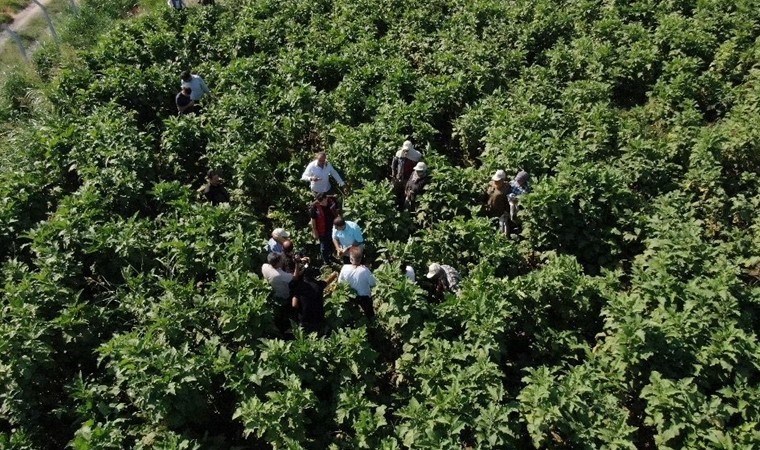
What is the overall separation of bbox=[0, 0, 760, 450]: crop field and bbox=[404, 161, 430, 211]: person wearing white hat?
0.16 m

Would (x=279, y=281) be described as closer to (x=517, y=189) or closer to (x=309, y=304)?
(x=309, y=304)

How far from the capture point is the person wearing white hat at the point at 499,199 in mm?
9867

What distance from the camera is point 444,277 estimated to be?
871 cm

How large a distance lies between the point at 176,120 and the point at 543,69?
26.8 ft

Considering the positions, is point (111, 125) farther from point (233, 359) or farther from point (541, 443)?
point (541, 443)

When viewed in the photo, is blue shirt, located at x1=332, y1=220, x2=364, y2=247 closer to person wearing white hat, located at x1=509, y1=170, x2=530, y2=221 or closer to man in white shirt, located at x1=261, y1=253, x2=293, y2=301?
man in white shirt, located at x1=261, y1=253, x2=293, y2=301

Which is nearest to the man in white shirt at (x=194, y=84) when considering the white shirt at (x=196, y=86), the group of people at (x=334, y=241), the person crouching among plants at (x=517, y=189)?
the white shirt at (x=196, y=86)

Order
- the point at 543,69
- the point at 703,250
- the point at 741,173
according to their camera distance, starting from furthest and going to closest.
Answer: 1. the point at 543,69
2. the point at 741,173
3. the point at 703,250

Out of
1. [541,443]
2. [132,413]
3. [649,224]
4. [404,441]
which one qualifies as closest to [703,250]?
[649,224]

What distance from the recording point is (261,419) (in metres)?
6.67

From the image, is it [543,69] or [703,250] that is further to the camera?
[543,69]

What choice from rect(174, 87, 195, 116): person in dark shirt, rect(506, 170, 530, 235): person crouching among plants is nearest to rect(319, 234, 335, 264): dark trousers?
rect(506, 170, 530, 235): person crouching among plants

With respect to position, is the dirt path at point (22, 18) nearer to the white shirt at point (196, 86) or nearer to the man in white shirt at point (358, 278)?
the white shirt at point (196, 86)

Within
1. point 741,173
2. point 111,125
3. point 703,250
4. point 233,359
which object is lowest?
point 741,173
